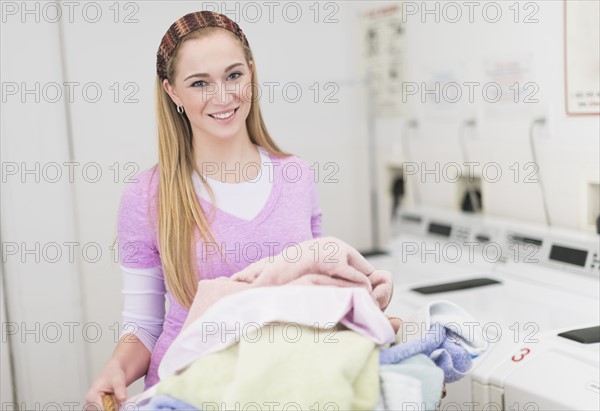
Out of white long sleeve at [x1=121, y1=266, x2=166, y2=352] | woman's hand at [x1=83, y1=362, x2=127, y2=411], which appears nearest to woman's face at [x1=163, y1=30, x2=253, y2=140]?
white long sleeve at [x1=121, y1=266, x2=166, y2=352]

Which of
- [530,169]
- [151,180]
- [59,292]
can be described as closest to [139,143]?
[59,292]

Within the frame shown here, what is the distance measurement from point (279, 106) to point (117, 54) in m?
0.61

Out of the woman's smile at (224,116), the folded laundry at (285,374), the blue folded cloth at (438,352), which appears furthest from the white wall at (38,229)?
the blue folded cloth at (438,352)

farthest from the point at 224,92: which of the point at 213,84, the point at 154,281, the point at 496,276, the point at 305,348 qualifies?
the point at 496,276

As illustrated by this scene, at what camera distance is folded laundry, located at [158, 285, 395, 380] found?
0.96 meters

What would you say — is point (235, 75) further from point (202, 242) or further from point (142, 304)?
point (142, 304)

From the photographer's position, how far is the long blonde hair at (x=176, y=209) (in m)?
1.24

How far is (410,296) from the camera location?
1.81 meters

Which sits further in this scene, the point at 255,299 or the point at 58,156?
the point at 58,156

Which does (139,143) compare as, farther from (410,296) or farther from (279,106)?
(410,296)

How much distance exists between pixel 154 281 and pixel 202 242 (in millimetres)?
133

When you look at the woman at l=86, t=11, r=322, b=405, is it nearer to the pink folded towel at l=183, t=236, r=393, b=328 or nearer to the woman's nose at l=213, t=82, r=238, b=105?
the woman's nose at l=213, t=82, r=238, b=105

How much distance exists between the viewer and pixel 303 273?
1.04m

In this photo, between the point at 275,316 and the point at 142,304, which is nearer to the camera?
the point at 275,316
